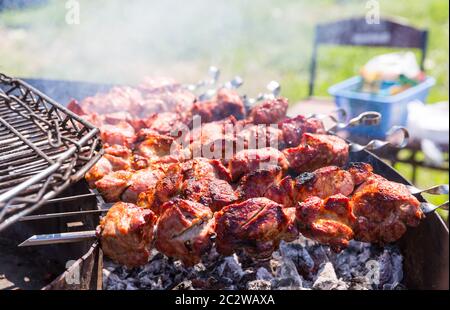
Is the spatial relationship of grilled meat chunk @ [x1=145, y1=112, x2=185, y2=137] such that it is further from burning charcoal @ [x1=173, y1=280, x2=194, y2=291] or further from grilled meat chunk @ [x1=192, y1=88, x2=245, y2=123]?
burning charcoal @ [x1=173, y1=280, x2=194, y2=291]

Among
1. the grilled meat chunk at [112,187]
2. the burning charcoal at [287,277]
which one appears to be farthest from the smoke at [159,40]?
the burning charcoal at [287,277]

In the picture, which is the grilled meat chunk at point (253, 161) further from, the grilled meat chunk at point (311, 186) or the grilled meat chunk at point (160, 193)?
the grilled meat chunk at point (160, 193)

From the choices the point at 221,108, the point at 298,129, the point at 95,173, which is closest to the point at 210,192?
the point at 95,173

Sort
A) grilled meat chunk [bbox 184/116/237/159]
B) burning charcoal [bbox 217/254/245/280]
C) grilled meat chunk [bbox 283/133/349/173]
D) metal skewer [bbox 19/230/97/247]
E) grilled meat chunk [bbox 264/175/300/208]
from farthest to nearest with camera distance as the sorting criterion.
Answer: grilled meat chunk [bbox 184/116/237/159] < grilled meat chunk [bbox 283/133/349/173] < grilled meat chunk [bbox 264/175/300/208] < burning charcoal [bbox 217/254/245/280] < metal skewer [bbox 19/230/97/247]

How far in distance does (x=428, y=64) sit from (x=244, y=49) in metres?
3.35

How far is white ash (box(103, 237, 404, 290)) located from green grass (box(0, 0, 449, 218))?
3.60m

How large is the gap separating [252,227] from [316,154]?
2.68 feet

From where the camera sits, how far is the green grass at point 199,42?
744 cm

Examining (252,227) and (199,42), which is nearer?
(252,227)

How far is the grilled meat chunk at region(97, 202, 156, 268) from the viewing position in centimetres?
217

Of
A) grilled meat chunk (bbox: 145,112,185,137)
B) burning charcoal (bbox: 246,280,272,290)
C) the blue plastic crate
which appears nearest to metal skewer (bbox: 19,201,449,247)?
burning charcoal (bbox: 246,280,272,290)

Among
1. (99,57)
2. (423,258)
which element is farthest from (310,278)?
(99,57)

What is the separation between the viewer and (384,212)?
7.85 feet

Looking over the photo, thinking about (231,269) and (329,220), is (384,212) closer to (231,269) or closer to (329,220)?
(329,220)
